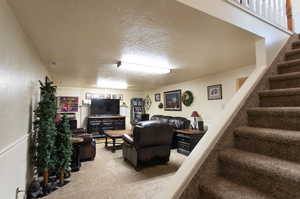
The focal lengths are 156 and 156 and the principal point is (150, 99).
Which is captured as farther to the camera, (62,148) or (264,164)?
(62,148)

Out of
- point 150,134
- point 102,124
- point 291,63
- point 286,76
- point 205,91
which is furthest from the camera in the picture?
point 102,124

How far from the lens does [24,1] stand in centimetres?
137

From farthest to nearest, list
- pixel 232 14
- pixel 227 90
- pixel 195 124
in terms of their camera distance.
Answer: pixel 195 124, pixel 227 90, pixel 232 14

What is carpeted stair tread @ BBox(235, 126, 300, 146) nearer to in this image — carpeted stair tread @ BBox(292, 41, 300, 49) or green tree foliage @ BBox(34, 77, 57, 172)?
carpeted stair tread @ BBox(292, 41, 300, 49)

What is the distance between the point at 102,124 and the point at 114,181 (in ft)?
14.1

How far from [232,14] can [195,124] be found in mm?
3550

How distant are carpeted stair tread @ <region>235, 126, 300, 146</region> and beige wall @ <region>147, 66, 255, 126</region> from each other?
6.17ft

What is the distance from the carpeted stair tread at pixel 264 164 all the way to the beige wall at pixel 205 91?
2.06 m

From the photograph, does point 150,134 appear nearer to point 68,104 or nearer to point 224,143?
point 224,143

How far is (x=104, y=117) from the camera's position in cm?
675

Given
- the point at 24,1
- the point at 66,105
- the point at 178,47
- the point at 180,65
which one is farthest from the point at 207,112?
the point at 66,105

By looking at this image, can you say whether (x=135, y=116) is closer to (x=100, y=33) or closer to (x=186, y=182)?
(x=100, y=33)

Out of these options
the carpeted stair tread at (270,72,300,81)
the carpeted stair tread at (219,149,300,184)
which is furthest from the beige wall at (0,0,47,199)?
the carpeted stair tread at (270,72,300,81)

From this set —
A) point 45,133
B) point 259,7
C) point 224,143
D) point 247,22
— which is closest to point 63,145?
point 45,133
